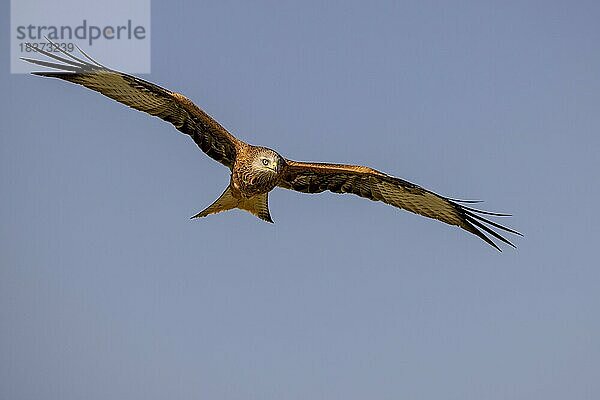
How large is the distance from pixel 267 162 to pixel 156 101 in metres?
0.97

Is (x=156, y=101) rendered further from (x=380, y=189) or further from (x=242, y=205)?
(x=380, y=189)

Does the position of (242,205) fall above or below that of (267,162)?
below

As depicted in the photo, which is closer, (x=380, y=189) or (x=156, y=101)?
(x=156, y=101)

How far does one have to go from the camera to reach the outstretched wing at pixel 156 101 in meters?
5.91

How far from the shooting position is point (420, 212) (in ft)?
24.1

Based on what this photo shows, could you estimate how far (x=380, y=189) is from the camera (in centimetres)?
712

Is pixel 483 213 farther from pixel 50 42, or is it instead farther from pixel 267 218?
pixel 50 42

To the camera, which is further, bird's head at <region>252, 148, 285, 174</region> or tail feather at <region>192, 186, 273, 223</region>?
tail feather at <region>192, 186, 273, 223</region>

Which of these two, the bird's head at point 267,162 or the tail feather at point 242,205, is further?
the tail feather at point 242,205

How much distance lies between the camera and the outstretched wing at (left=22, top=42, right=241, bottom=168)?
5910 mm

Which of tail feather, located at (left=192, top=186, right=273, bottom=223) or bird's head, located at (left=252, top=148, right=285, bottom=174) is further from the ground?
bird's head, located at (left=252, top=148, right=285, bottom=174)

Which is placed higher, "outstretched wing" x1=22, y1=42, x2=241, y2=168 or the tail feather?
"outstretched wing" x1=22, y1=42, x2=241, y2=168

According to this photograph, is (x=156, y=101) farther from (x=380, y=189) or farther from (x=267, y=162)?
(x=380, y=189)

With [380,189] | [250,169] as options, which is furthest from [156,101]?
[380,189]
